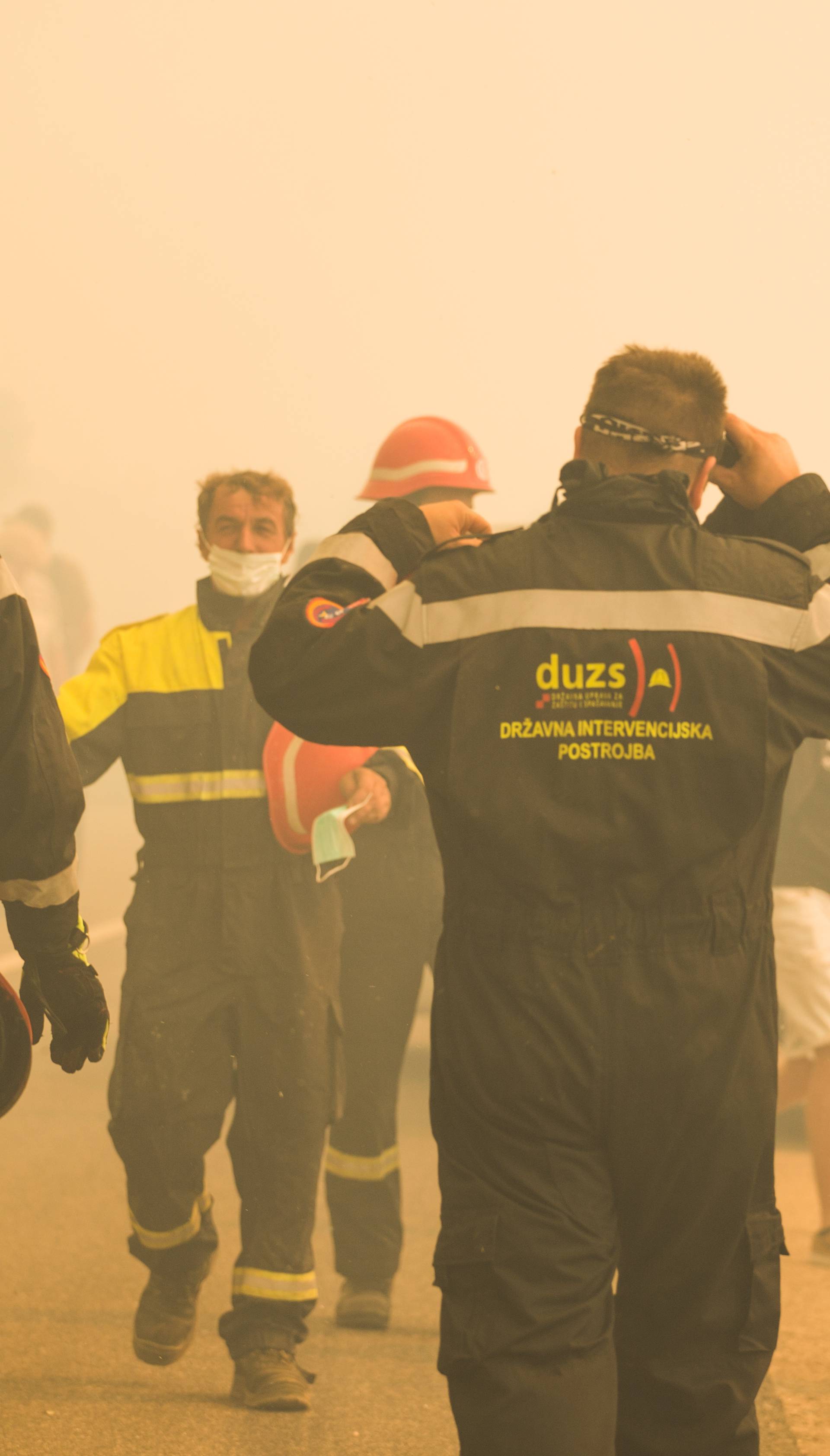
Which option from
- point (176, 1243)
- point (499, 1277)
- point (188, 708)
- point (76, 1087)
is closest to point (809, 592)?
point (499, 1277)

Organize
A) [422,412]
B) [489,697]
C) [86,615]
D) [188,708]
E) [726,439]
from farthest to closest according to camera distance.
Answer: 1. [86,615]
2. [422,412]
3. [188,708]
4. [726,439]
5. [489,697]

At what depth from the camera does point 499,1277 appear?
5.68 feet

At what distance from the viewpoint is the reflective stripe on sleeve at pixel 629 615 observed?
73.0 inches

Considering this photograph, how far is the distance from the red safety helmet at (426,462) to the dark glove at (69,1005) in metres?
1.88

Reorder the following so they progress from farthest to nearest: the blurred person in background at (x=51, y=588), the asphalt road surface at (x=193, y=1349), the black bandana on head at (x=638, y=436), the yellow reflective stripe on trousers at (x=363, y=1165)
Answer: the blurred person in background at (x=51, y=588) → the yellow reflective stripe on trousers at (x=363, y=1165) → the asphalt road surface at (x=193, y=1349) → the black bandana on head at (x=638, y=436)

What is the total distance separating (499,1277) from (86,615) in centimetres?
321

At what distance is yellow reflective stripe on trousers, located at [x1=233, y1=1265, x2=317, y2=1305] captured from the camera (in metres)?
2.98

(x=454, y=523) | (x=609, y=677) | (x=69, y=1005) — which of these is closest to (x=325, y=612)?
(x=454, y=523)

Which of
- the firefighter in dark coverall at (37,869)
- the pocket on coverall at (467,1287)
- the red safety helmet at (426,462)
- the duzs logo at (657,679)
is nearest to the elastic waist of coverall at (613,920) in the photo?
the duzs logo at (657,679)

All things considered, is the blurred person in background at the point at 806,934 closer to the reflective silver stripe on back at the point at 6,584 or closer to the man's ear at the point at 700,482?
the man's ear at the point at 700,482

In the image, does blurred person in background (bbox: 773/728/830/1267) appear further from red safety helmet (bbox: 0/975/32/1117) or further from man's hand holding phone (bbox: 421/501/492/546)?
red safety helmet (bbox: 0/975/32/1117)

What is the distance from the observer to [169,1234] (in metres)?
3.05

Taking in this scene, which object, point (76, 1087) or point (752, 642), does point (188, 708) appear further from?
point (76, 1087)

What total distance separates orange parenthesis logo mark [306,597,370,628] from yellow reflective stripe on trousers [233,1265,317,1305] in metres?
1.65
